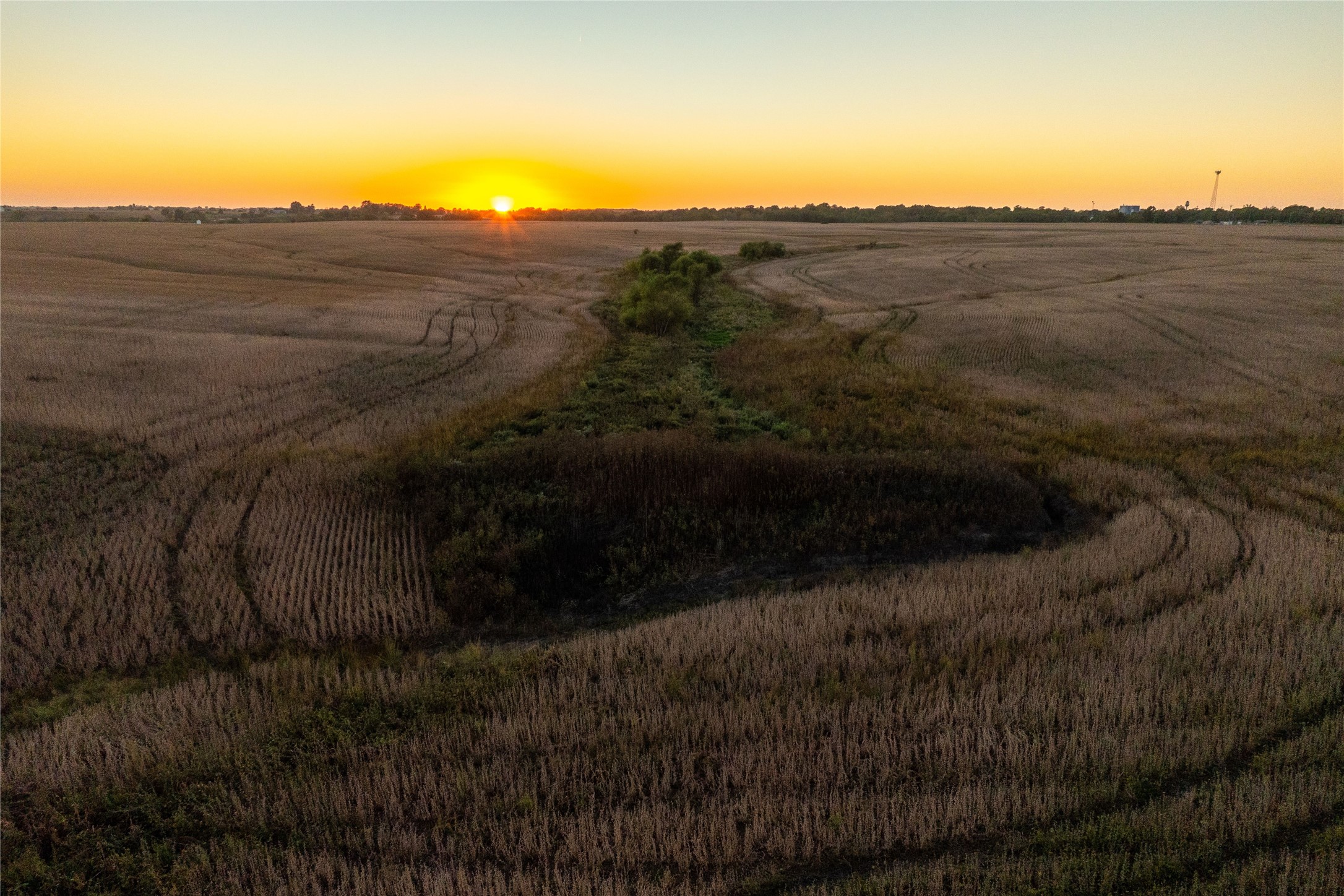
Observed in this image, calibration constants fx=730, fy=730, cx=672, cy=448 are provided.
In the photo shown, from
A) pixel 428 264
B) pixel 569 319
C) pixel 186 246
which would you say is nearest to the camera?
pixel 569 319

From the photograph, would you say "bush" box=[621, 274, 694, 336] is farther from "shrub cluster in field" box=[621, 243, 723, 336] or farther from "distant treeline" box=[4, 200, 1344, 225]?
"distant treeline" box=[4, 200, 1344, 225]

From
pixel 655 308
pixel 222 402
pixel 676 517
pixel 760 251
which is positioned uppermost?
pixel 760 251

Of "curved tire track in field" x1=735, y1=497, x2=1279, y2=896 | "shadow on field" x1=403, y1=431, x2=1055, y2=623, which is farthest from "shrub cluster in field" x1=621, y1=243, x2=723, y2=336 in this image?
"curved tire track in field" x1=735, y1=497, x2=1279, y2=896

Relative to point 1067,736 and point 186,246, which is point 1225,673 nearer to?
point 1067,736

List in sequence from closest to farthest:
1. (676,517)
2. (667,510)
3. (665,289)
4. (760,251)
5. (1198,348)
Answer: (676,517) < (667,510) < (1198,348) < (665,289) < (760,251)

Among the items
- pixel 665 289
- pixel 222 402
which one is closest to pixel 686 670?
pixel 222 402

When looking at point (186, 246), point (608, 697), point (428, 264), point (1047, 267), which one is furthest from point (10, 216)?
point (608, 697)

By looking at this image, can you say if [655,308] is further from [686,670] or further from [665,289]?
[686,670]

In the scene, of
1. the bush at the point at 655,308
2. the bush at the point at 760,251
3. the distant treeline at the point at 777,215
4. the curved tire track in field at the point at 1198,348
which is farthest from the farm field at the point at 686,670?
the distant treeline at the point at 777,215
